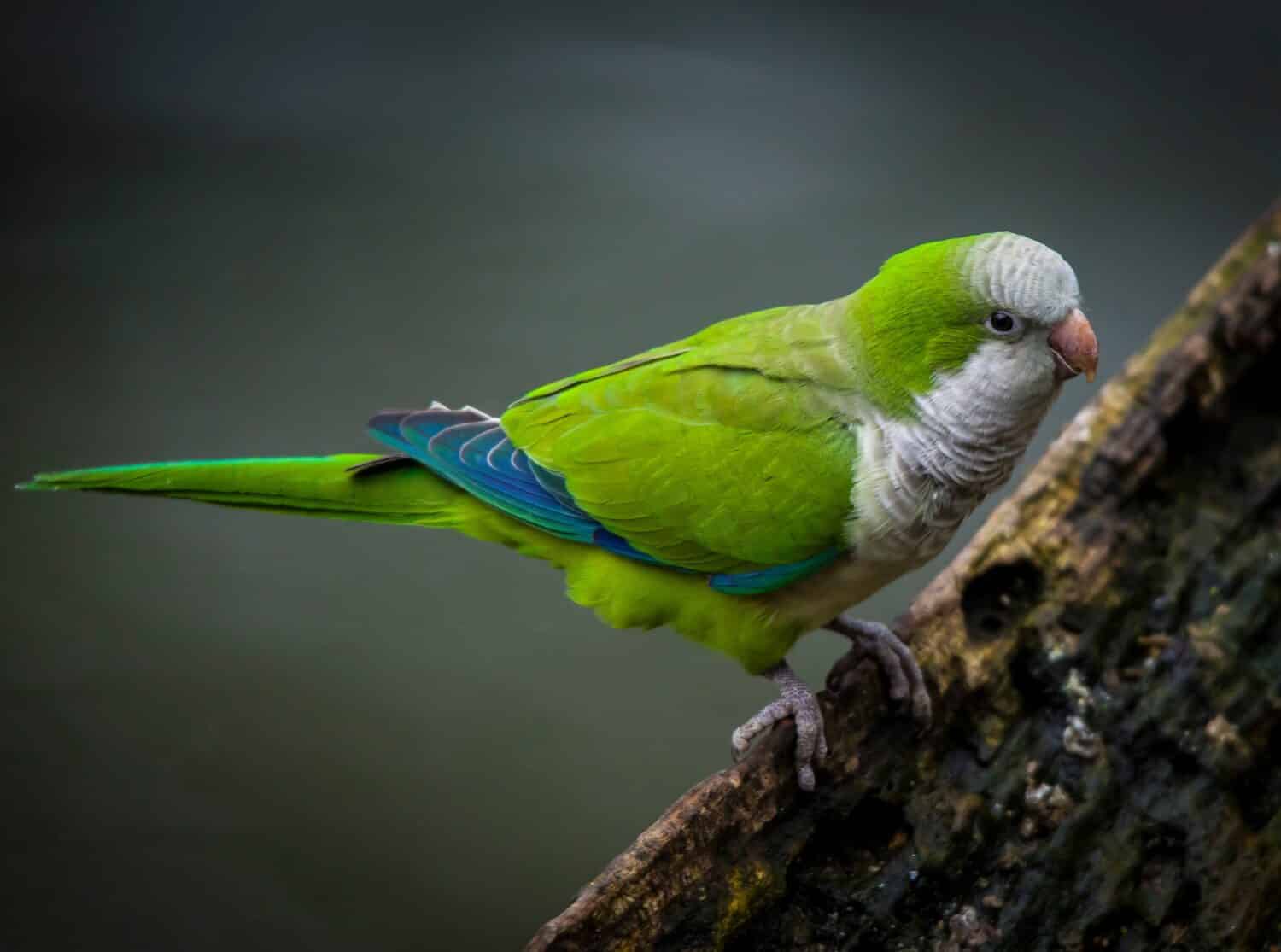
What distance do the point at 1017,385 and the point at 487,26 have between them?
80.3 inches

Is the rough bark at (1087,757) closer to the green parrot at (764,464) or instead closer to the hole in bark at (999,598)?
the hole in bark at (999,598)

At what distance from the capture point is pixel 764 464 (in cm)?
218

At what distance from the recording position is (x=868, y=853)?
194cm

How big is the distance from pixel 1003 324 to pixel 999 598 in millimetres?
479

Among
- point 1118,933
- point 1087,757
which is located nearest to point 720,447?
point 1087,757

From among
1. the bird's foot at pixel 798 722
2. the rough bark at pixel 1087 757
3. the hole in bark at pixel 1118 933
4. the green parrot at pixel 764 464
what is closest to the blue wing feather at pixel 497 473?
the green parrot at pixel 764 464

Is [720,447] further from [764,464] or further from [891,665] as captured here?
[891,665]

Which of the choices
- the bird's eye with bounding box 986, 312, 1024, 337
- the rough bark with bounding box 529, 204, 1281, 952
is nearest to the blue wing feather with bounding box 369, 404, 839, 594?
the rough bark with bounding box 529, 204, 1281, 952

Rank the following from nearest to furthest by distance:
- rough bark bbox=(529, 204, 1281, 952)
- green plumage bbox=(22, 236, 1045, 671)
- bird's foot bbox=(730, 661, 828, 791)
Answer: rough bark bbox=(529, 204, 1281, 952) → bird's foot bbox=(730, 661, 828, 791) → green plumage bbox=(22, 236, 1045, 671)

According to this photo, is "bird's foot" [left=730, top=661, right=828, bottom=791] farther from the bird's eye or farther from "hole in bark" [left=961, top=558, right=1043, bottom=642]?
the bird's eye

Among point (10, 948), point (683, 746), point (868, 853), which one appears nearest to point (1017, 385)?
point (868, 853)

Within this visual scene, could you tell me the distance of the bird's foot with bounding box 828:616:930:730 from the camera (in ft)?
6.57

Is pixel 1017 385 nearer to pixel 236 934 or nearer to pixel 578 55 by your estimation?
pixel 578 55

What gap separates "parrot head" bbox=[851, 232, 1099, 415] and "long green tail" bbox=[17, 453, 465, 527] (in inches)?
37.6
